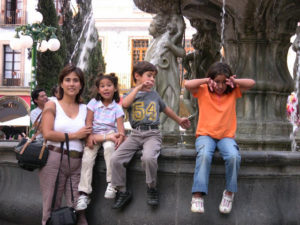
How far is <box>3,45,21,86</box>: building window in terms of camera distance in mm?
30797

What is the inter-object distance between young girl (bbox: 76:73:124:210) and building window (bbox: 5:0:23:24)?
29.5 m

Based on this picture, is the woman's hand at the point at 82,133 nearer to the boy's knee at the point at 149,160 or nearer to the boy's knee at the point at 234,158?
the boy's knee at the point at 149,160

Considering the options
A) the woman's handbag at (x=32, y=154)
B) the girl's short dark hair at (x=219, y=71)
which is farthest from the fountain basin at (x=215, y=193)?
the girl's short dark hair at (x=219, y=71)

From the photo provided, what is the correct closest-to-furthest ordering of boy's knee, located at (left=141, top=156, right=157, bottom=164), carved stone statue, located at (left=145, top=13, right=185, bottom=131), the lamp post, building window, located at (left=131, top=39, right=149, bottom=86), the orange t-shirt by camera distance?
boy's knee, located at (left=141, top=156, right=157, bottom=164)
the orange t-shirt
carved stone statue, located at (left=145, top=13, right=185, bottom=131)
the lamp post
building window, located at (left=131, top=39, right=149, bottom=86)

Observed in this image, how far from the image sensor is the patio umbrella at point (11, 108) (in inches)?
1185

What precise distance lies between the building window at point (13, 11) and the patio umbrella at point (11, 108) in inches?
211

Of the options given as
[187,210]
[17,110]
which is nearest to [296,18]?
[187,210]

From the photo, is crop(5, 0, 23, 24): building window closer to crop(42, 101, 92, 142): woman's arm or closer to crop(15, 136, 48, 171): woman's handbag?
crop(42, 101, 92, 142): woman's arm

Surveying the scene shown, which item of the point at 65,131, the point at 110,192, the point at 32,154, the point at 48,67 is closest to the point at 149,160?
the point at 110,192

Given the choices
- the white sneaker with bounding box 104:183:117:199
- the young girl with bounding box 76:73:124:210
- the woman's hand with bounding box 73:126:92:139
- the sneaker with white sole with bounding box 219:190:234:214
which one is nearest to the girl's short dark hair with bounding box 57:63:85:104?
the young girl with bounding box 76:73:124:210

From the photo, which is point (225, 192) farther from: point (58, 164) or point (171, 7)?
point (171, 7)

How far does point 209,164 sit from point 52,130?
1251 mm

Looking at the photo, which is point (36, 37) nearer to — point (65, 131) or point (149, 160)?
point (65, 131)

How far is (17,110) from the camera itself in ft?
99.7
